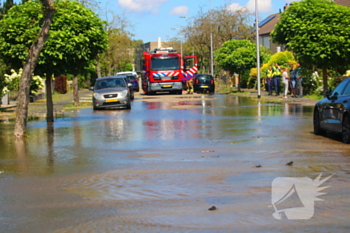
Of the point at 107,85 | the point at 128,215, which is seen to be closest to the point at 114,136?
the point at 128,215

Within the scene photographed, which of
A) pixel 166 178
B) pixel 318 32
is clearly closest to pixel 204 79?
pixel 318 32

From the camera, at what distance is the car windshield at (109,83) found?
86.9ft

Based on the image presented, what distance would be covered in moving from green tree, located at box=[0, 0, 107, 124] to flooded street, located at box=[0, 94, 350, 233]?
3887 millimetres

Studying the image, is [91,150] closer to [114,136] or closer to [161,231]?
[114,136]

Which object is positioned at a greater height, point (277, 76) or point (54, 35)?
point (54, 35)

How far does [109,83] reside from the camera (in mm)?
26688

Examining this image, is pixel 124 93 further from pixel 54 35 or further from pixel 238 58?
pixel 238 58

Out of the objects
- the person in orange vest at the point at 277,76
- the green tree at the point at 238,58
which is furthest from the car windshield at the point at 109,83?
the green tree at the point at 238,58

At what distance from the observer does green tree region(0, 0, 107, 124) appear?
54.6 feet

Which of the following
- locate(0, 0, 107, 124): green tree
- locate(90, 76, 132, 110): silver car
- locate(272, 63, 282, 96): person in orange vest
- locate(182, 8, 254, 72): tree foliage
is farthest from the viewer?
locate(182, 8, 254, 72): tree foliage

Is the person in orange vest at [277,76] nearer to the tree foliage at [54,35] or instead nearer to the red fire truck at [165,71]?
the red fire truck at [165,71]

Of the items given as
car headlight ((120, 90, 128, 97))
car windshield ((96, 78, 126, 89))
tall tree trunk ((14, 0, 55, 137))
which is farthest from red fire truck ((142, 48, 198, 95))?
tall tree trunk ((14, 0, 55, 137))

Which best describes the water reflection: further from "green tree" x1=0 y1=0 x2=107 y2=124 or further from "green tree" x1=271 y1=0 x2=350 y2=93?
"green tree" x1=271 y1=0 x2=350 y2=93

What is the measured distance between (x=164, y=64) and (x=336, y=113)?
2897 cm
